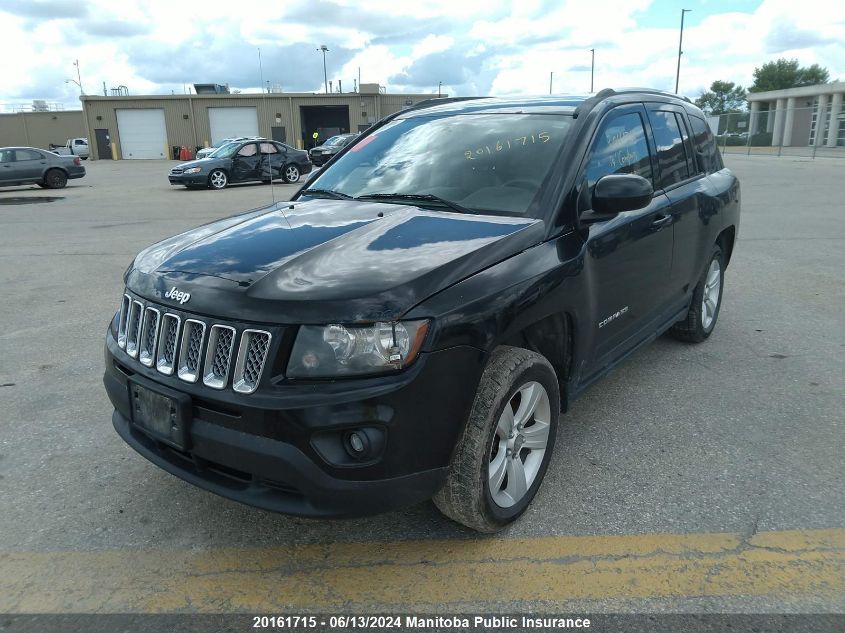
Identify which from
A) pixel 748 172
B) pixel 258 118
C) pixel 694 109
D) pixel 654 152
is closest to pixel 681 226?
pixel 654 152

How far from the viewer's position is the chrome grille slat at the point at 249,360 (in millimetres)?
2289

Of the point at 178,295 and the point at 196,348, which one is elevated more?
the point at 178,295

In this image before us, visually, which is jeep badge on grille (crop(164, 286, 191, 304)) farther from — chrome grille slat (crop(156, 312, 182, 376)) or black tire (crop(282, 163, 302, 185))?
black tire (crop(282, 163, 302, 185))

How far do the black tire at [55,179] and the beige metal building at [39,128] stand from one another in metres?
51.3

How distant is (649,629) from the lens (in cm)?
227

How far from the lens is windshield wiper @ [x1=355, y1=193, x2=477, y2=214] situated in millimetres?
3232

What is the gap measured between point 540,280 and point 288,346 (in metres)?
1.13

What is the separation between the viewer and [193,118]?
179 ft

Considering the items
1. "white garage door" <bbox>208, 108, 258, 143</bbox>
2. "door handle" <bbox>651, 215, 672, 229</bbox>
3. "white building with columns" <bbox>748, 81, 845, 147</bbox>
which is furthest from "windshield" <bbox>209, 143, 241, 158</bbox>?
"white garage door" <bbox>208, 108, 258, 143</bbox>

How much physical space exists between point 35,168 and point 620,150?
76.5 feet

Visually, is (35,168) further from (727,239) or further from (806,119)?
(806,119)

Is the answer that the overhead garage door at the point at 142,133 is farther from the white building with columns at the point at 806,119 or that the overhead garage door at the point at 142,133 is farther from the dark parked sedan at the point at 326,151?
the white building with columns at the point at 806,119

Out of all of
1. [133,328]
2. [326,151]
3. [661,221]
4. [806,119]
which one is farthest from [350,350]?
[806,119]

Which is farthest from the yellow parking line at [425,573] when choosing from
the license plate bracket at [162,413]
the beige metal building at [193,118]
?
the beige metal building at [193,118]
